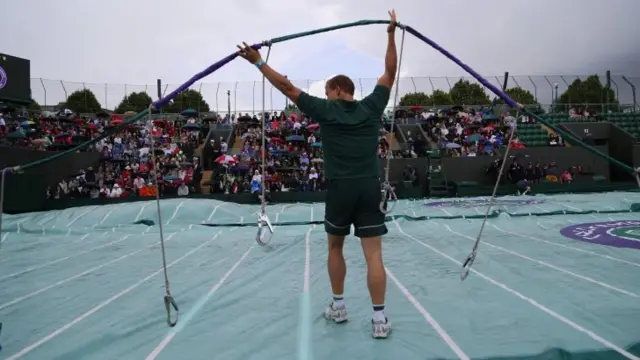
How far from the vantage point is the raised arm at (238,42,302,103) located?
9.76 ft

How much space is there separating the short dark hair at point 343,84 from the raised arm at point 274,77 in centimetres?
25

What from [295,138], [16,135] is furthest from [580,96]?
[16,135]

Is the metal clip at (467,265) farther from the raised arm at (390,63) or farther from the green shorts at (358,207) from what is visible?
the raised arm at (390,63)

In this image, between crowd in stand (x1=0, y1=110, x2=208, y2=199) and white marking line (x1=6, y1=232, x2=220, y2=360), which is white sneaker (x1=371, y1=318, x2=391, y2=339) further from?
crowd in stand (x1=0, y1=110, x2=208, y2=199)

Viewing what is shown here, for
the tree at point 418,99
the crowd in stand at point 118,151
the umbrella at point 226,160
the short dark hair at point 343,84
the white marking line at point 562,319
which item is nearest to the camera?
the white marking line at point 562,319

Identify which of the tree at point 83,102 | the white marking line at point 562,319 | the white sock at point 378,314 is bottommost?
the white marking line at point 562,319

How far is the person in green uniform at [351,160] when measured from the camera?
2.95m

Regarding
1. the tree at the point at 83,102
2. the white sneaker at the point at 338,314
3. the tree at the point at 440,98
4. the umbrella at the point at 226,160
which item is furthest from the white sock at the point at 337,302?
the tree at the point at 440,98

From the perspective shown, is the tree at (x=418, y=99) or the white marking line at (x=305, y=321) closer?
the white marking line at (x=305, y=321)

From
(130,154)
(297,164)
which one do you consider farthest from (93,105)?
(297,164)

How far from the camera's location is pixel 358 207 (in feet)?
9.78

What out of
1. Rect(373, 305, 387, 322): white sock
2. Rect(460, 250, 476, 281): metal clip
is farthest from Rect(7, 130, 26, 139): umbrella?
Rect(373, 305, 387, 322): white sock

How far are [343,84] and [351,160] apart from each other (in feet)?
1.69

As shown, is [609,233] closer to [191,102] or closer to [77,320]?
[77,320]
